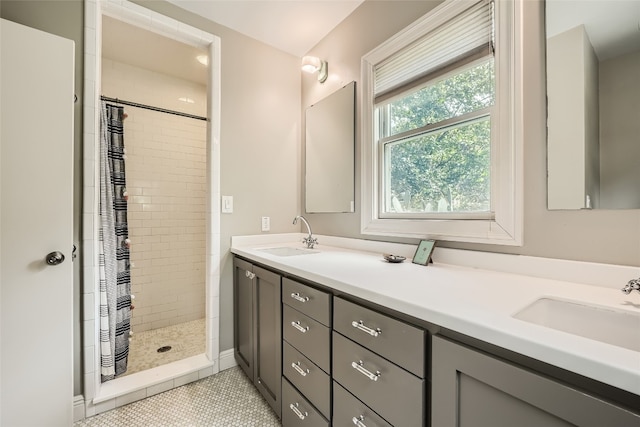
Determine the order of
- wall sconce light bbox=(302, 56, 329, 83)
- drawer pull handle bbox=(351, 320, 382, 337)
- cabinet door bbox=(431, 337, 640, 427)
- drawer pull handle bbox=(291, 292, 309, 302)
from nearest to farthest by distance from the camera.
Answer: cabinet door bbox=(431, 337, 640, 427), drawer pull handle bbox=(351, 320, 382, 337), drawer pull handle bbox=(291, 292, 309, 302), wall sconce light bbox=(302, 56, 329, 83)

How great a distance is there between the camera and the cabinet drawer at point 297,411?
3.69ft

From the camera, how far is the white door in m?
1.18

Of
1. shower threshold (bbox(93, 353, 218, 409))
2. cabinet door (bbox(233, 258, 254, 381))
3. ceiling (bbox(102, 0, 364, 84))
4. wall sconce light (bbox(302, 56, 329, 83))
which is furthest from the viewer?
wall sconce light (bbox(302, 56, 329, 83))

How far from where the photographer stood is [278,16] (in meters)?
1.92

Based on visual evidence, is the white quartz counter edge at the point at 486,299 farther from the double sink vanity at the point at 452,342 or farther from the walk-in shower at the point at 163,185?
the walk-in shower at the point at 163,185

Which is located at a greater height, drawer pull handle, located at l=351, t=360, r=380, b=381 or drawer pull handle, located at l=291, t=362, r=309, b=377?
drawer pull handle, located at l=351, t=360, r=380, b=381

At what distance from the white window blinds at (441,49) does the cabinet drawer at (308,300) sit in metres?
1.32

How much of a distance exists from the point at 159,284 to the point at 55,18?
7.14 feet

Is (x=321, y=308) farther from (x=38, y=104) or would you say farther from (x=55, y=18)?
(x=55, y=18)

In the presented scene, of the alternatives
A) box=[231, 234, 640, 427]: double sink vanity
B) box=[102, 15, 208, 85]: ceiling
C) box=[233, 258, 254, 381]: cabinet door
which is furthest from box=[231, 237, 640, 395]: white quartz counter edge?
box=[102, 15, 208, 85]: ceiling

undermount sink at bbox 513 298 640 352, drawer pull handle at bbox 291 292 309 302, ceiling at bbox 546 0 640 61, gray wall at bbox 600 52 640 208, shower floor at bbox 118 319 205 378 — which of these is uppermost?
ceiling at bbox 546 0 640 61

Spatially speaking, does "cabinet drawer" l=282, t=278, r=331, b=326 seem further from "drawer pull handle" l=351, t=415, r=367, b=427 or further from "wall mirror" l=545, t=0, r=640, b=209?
"wall mirror" l=545, t=0, r=640, b=209

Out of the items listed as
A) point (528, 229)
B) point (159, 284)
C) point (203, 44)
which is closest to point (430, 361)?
point (528, 229)

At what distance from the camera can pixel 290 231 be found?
7.71 ft
